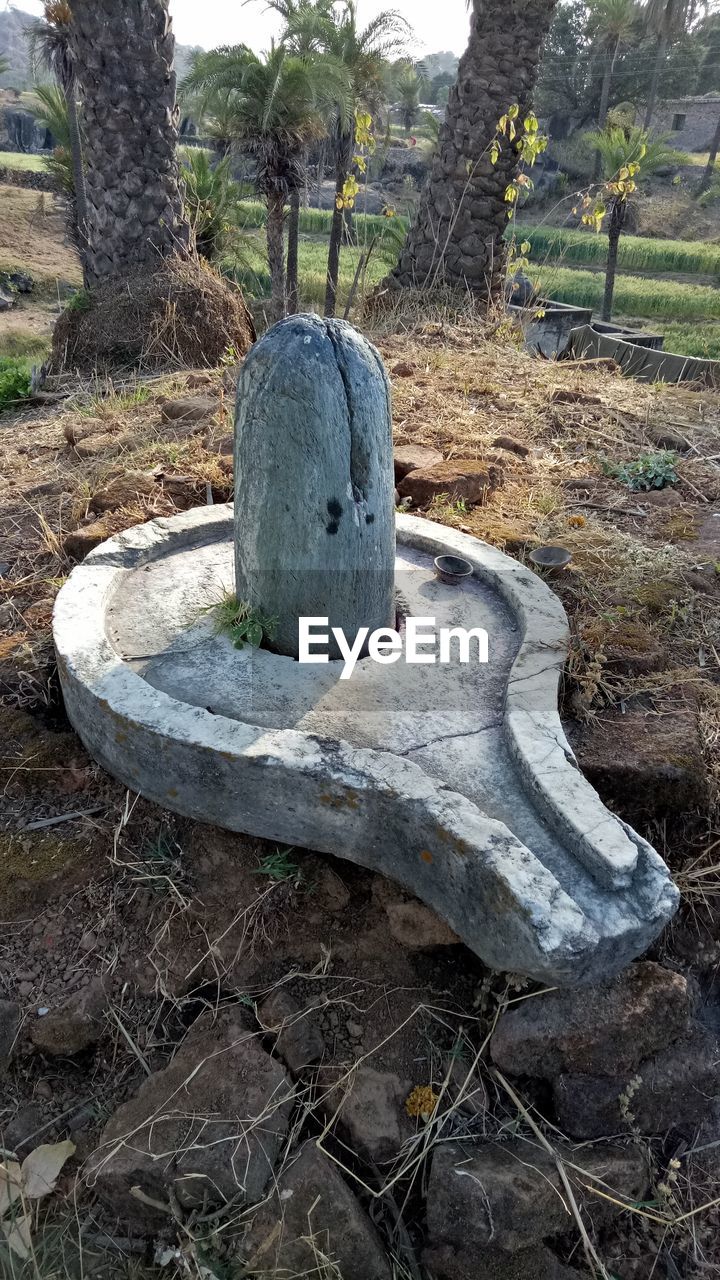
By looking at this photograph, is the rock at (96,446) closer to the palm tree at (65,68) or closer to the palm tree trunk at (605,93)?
the palm tree at (65,68)

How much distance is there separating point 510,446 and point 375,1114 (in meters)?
4.16

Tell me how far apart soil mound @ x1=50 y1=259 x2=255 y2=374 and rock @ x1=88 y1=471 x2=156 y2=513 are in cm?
324

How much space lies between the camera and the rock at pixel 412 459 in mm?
4773

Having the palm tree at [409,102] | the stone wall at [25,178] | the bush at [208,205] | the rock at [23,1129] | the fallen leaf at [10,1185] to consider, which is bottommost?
the rock at [23,1129]

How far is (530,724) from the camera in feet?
8.95

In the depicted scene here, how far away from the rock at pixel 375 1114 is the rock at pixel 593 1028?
308mm

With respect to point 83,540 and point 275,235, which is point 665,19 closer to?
point 275,235

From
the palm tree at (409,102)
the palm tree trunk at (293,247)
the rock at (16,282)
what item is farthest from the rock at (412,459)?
the palm tree at (409,102)

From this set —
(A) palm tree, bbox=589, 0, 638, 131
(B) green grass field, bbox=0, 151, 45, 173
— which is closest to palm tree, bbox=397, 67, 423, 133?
(A) palm tree, bbox=589, 0, 638, 131

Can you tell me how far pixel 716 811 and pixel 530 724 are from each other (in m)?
0.85

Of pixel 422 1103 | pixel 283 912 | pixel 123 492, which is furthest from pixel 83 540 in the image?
pixel 422 1103

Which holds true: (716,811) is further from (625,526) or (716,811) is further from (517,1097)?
(625,526)

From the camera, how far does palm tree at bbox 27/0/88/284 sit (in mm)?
14922

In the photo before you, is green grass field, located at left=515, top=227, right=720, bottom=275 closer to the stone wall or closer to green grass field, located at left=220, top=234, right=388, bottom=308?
green grass field, located at left=220, top=234, right=388, bottom=308
